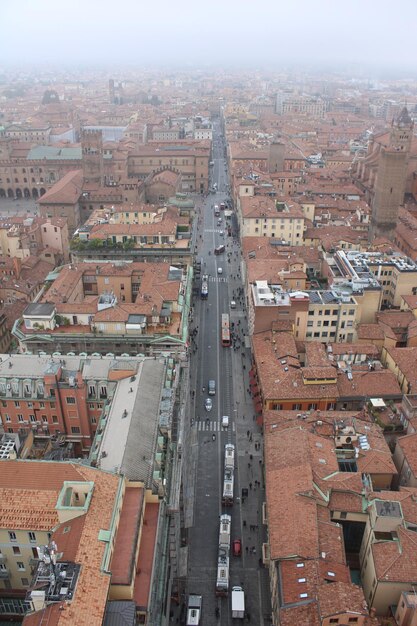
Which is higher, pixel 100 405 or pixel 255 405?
Answer: pixel 100 405

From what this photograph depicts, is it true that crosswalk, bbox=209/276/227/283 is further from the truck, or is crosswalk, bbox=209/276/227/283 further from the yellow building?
the truck

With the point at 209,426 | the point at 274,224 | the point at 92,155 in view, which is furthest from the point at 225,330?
the point at 92,155

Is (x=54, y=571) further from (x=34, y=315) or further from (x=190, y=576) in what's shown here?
(x=34, y=315)

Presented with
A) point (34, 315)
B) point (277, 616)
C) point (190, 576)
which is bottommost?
point (190, 576)

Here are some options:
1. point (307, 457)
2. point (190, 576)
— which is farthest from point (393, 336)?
point (190, 576)

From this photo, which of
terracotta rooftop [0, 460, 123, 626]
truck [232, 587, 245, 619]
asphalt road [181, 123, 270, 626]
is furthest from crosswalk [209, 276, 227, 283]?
terracotta rooftop [0, 460, 123, 626]

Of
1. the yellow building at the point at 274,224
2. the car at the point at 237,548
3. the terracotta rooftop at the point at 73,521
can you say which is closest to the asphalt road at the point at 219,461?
the car at the point at 237,548
